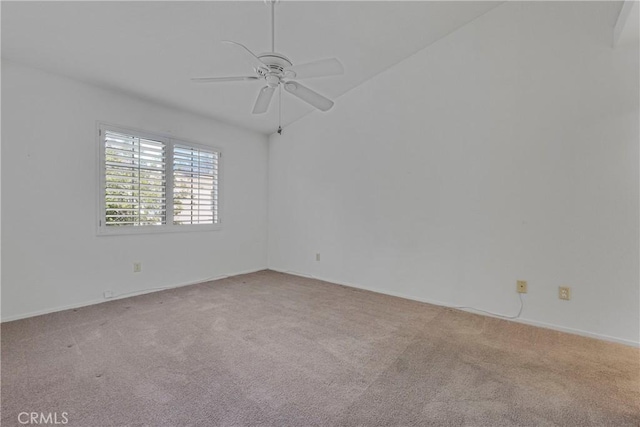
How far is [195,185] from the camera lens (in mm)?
4059

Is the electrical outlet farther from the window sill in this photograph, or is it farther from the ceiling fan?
the window sill

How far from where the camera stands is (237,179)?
4.58 m

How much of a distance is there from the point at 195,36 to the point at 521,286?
3733mm

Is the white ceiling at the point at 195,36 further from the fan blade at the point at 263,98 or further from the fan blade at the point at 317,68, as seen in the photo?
the fan blade at the point at 317,68

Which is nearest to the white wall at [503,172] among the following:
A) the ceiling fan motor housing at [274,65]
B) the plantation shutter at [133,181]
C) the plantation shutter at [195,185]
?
the plantation shutter at [195,185]

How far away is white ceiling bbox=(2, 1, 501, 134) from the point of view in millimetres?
2223

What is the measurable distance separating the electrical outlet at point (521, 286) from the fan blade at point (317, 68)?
2.52 m

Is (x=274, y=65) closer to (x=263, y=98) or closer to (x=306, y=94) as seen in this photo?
(x=306, y=94)

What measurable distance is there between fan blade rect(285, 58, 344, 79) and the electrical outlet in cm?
252

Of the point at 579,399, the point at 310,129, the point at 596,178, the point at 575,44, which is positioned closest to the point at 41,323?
the point at 310,129

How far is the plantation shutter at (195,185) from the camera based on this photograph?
3.87m

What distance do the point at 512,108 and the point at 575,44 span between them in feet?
2.09

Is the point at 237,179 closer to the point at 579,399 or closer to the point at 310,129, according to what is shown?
the point at 310,129

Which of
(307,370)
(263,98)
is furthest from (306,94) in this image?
(307,370)
